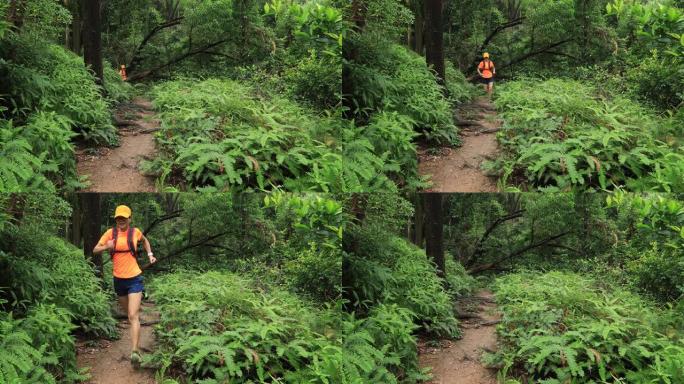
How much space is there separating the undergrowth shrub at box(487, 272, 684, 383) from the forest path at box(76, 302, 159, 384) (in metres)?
3.83

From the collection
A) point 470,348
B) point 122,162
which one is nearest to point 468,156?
point 470,348

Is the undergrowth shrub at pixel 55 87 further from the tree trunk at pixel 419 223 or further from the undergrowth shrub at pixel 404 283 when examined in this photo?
the tree trunk at pixel 419 223

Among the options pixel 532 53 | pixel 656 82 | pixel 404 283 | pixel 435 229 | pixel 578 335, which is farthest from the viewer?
pixel 404 283

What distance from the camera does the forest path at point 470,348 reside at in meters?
10.2

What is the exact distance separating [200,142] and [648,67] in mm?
5032

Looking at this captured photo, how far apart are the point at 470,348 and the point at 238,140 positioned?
3541mm

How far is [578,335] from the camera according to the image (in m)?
9.84

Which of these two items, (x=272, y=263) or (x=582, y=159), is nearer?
(x=582, y=159)

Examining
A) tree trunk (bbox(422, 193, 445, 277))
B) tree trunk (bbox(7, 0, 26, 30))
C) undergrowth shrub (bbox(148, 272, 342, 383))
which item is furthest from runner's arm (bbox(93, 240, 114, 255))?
tree trunk (bbox(422, 193, 445, 277))

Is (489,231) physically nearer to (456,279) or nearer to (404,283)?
(456,279)

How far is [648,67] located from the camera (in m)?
10.0

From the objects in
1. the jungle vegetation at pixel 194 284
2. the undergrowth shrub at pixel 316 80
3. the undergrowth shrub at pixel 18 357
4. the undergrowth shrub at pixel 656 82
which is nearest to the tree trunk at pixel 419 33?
the undergrowth shrub at pixel 316 80

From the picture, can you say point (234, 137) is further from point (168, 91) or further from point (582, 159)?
point (582, 159)

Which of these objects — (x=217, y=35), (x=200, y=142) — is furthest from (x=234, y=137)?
(x=217, y=35)
